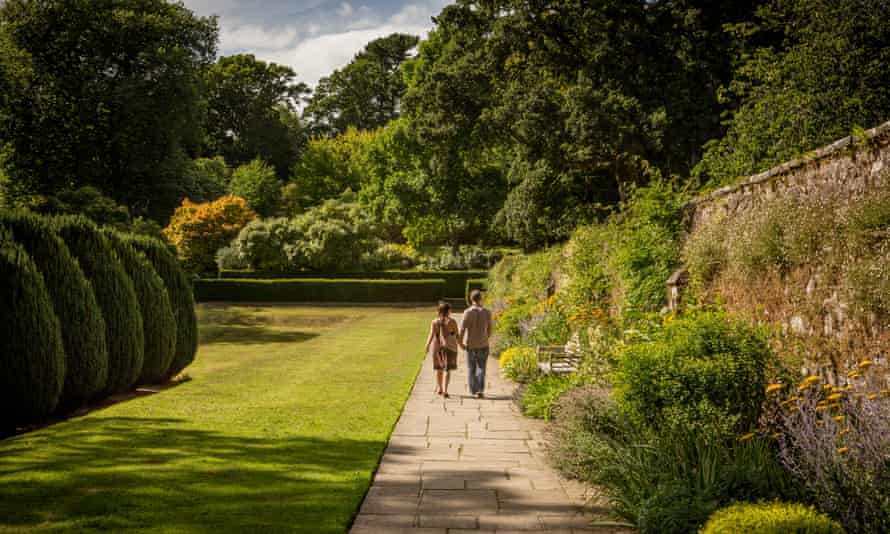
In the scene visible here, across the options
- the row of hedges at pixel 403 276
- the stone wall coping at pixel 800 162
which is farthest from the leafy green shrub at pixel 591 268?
the row of hedges at pixel 403 276

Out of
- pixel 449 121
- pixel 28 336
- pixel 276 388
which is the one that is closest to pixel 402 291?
pixel 449 121

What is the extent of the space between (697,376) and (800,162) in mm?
→ 2309

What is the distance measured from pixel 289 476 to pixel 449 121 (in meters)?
18.3

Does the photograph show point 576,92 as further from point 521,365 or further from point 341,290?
point 341,290

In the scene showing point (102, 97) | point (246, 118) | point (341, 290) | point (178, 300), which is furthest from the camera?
point (246, 118)

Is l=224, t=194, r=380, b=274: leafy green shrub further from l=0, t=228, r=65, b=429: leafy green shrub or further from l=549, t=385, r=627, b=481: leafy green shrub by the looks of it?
l=549, t=385, r=627, b=481: leafy green shrub

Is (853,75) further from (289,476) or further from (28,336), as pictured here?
(28,336)

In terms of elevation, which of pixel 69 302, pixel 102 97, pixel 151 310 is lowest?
pixel 151 310

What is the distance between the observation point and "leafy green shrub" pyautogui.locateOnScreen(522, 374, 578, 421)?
24.8ft

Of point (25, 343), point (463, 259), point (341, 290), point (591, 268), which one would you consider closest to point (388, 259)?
point (463, 259)

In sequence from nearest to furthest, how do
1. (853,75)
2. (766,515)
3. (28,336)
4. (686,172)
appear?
(766,515)
(28,336)
(853,75)
(686,172)

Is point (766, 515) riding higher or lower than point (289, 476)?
higher

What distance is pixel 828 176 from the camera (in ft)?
17.8

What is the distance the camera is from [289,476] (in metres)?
5.58
